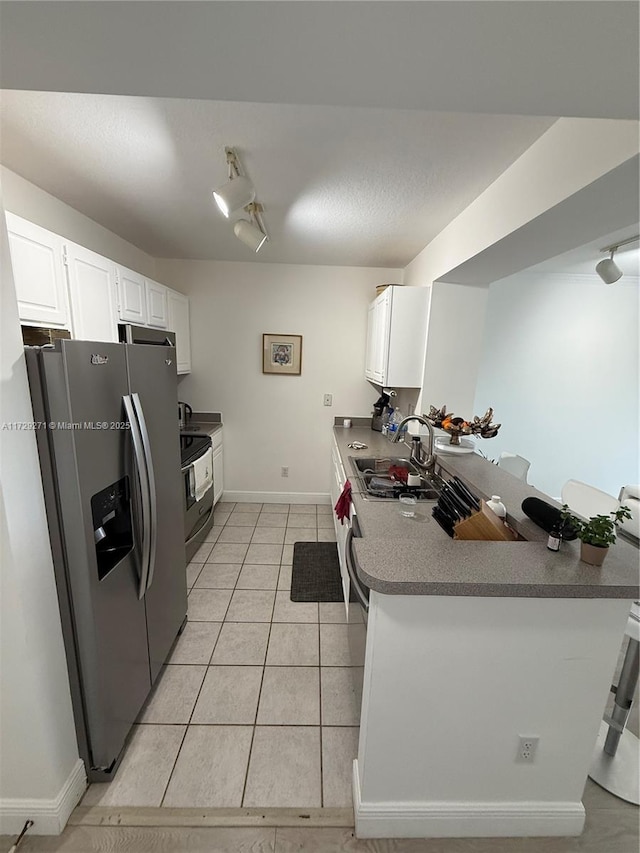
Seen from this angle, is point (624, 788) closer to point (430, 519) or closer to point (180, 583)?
point (430, 519)

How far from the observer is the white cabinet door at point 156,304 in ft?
8.57

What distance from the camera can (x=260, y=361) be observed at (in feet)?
11.7

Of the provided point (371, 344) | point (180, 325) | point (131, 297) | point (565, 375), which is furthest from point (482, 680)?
point (565, 375)

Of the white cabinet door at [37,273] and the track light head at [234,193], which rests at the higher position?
the track light head at [234,193]

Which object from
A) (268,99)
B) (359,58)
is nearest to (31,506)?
(268,99)

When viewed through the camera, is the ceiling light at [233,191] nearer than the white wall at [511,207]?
No

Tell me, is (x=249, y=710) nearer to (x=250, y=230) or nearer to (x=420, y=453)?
(x=420, y=453)

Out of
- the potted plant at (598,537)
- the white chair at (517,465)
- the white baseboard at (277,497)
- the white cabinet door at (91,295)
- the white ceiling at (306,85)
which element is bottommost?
the white baseboard at (277,497)

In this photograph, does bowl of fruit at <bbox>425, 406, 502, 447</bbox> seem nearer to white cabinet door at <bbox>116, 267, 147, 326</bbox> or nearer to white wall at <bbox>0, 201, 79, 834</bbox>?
white wall at <bbox>0, 201, 79, 834</bbox>

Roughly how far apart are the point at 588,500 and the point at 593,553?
996 millimetres

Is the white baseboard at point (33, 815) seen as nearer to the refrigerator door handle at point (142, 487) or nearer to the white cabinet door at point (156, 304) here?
the refrigerator door handle at point (142, 487)

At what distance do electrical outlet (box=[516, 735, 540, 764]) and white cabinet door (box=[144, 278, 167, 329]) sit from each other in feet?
10.4

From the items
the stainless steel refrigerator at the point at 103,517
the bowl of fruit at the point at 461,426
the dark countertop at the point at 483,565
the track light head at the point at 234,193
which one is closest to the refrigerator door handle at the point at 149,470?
the stainless steel refrigerator at the point at 103,517

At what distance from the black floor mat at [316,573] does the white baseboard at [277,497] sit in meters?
0.87
